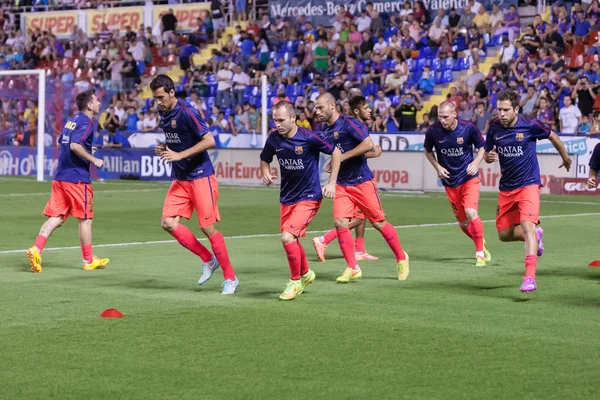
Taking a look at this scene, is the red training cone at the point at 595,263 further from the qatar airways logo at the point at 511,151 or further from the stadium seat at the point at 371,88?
the stadium seat at the point at 371,88

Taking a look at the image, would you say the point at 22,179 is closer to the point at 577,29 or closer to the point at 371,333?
the point at 577,29

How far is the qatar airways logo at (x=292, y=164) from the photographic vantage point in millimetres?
10438

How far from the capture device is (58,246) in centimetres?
1515

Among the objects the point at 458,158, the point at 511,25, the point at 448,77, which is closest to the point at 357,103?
the point at 458,158

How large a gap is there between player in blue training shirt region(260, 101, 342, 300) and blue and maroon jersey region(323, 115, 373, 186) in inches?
60.5

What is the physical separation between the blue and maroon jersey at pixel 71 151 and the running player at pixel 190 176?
2.28 m

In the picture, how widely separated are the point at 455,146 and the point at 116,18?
1263 inches

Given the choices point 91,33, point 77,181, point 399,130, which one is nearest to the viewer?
point 77,181

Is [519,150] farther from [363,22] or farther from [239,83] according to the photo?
[363,22]

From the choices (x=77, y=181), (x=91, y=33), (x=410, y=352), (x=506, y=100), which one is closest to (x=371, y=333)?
(x=410, y=352)

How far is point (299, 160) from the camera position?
34.2ft

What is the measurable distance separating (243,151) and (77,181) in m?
17.0

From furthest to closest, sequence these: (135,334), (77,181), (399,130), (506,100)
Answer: (399,130), (77,181), (506,100), (135,334)

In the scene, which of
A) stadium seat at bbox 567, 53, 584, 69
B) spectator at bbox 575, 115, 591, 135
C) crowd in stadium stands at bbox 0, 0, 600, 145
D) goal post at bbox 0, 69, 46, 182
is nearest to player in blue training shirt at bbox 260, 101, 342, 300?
crowd in stadium stands at bbox 0, 0, 600, 145
